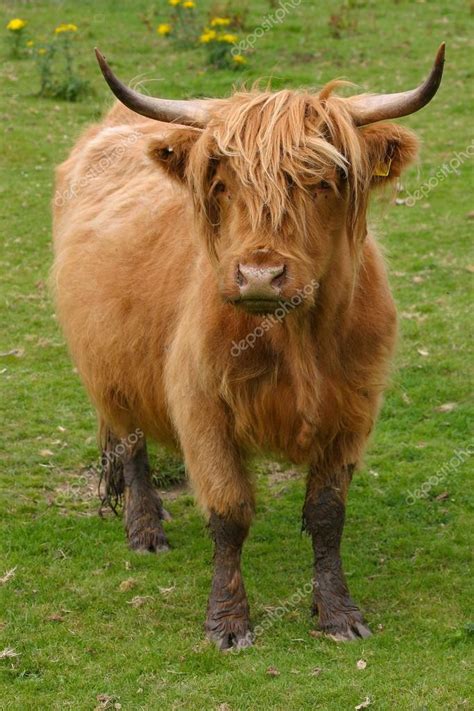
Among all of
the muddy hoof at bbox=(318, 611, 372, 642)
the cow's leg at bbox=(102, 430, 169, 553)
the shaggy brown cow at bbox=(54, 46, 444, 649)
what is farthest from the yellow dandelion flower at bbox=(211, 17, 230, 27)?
the muddy hoof at bbox=(318, 611, 372, 642)

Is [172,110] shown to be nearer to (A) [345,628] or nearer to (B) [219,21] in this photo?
(A) [345,628]

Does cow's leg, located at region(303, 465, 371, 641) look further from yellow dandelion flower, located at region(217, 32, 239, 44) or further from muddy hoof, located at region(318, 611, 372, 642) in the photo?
yellow dandelion flower, located at region(217, 32, 239, 44)

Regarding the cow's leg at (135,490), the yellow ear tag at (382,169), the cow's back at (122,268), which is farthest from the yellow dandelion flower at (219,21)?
the yellow ear tag at (382,169)

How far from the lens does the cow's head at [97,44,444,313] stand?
13.8 ft

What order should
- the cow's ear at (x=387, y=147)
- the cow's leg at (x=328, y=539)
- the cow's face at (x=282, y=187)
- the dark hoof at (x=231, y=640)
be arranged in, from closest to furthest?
the cow's face at (x=282, y=187), the cow's ear at (x=387, y=147), the dark hoof at (x=231, y=640), the cow's leg at (x=328, y=539)

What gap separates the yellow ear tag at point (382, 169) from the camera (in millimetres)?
4602

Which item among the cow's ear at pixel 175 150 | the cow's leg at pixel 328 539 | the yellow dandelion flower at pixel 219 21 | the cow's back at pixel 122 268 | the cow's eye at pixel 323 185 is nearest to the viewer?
the cow's eye at pixel 323 185

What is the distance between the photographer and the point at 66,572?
5762mm

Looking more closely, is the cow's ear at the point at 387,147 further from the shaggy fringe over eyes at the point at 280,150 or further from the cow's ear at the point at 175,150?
the cow's ear at the point at 175,150

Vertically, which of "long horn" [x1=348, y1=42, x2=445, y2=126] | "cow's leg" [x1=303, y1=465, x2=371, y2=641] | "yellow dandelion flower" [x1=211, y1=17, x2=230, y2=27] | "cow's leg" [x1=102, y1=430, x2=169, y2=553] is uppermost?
"long horn" [x1=348, y1=42, x2=445, y2=126]

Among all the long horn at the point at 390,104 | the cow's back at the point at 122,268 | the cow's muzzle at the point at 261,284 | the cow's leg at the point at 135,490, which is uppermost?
the long horn at the point at 390,104

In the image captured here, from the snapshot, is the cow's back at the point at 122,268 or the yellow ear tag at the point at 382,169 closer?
the yellow ear tag at the point at 382,169

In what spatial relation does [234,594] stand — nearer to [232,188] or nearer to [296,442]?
[296,442]

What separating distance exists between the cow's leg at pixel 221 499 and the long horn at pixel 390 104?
1363mm
